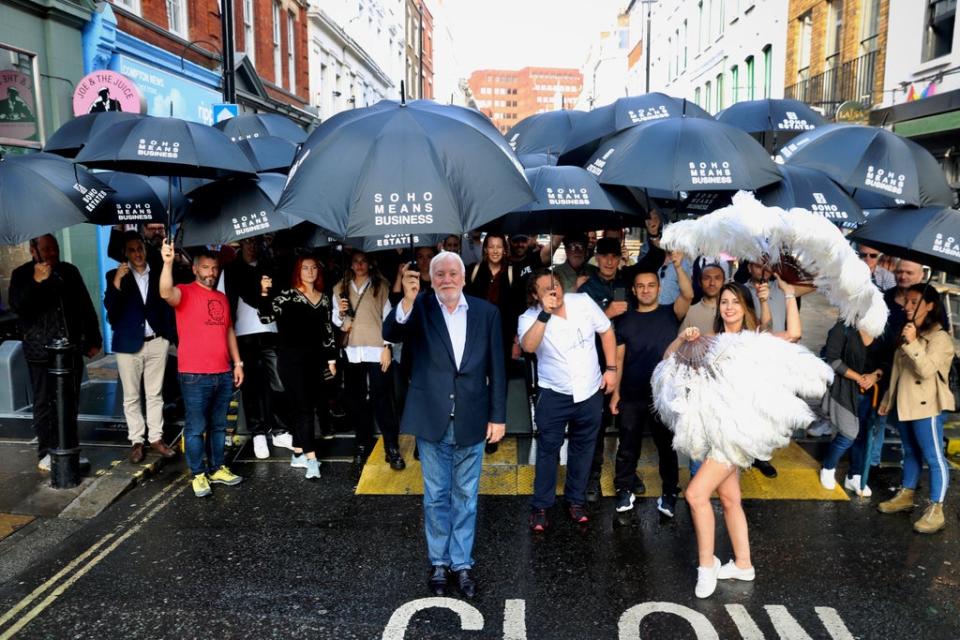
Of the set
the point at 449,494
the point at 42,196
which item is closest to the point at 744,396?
the point at 449,494

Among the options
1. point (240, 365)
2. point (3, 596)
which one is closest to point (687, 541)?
point (240, 365)

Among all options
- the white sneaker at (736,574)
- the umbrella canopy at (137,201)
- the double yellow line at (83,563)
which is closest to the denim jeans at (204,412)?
the double yellow line at (83,563)

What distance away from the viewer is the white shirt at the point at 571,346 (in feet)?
16.9

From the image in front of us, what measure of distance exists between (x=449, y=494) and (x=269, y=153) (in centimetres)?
527

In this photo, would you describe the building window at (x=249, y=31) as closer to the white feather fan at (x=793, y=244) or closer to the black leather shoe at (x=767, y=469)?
the black leather shoe at (x=767, y=469)

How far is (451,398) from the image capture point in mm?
4477

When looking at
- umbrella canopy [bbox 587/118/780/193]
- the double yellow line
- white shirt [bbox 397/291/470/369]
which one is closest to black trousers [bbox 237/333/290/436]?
the double yellow line

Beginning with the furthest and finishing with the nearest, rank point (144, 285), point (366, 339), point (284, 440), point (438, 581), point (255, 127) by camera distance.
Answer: point (255, 127) → point (284, 440) → point (144, 285) → point (366, 339) → point (438, 581)

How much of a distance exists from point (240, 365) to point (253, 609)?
2407 millimetres

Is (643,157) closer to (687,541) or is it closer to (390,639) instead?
(687,541)

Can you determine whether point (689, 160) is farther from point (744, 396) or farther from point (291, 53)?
point (291, 53)

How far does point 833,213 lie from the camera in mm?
6246

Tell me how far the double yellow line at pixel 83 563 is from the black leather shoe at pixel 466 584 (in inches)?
96.3

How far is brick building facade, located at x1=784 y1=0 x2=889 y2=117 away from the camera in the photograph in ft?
51.3
